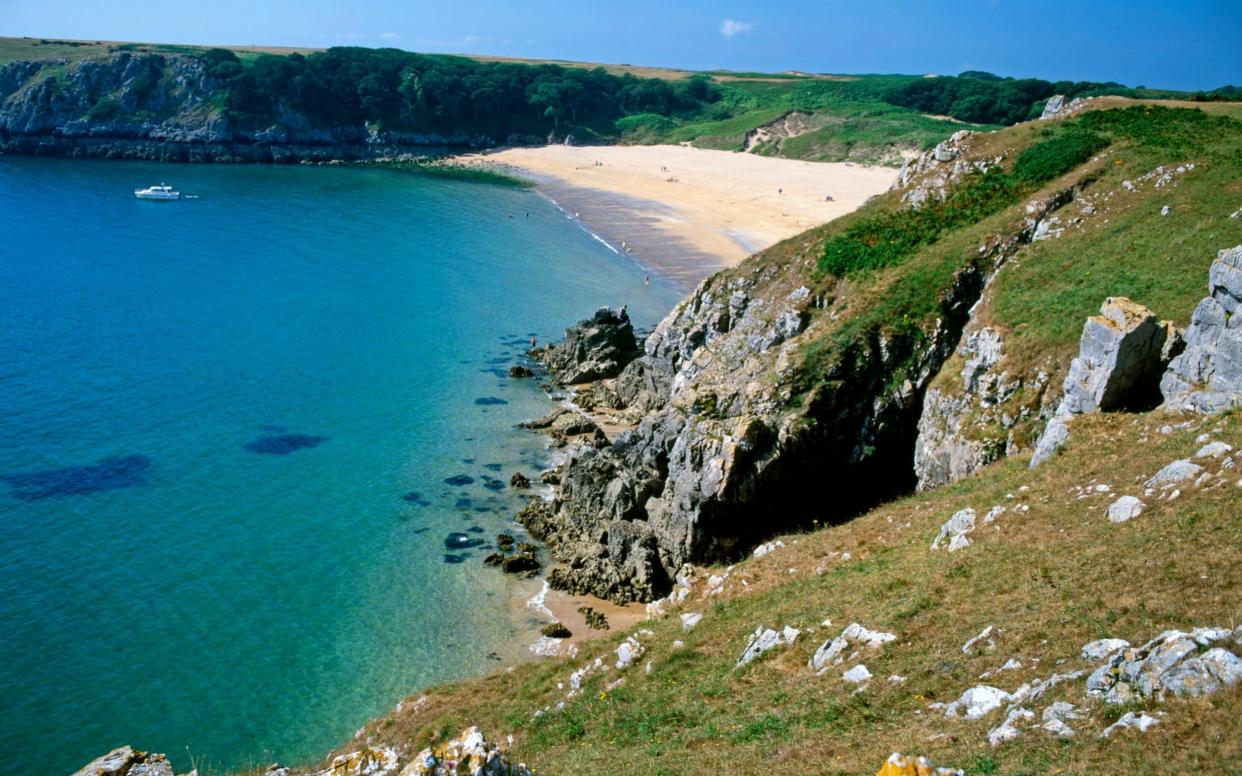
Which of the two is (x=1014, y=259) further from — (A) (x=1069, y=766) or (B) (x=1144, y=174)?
(A) (x=1069, y=766)

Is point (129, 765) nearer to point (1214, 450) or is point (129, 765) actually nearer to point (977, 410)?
point (1214, 450)

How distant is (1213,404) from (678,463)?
1943 centimetres

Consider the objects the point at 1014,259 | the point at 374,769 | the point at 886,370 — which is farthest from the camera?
the point at 1014,259

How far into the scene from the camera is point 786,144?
16750 cm

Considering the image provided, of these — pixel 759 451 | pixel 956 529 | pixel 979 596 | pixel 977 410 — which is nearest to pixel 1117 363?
pixel 977 410

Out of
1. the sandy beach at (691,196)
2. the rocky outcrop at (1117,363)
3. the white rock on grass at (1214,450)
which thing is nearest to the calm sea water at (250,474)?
the sandy beach at (691,196)

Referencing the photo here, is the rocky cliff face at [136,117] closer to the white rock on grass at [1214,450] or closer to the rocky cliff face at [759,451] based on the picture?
the rocky cliff face at [759,451]

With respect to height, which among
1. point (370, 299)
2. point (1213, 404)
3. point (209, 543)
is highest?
point (1213, 404)

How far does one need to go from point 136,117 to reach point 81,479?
16077 cm

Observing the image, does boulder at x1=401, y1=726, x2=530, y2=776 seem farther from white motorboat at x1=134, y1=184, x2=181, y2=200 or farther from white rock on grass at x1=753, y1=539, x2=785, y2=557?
white motorboat at x1=134, y1=184, x2=181, y2=200

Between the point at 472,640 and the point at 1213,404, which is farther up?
the point at 1213,404

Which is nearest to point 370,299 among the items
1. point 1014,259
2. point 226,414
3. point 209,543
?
point 226,414

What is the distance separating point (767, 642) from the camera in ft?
68.9

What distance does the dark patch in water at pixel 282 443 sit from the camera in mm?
49000
